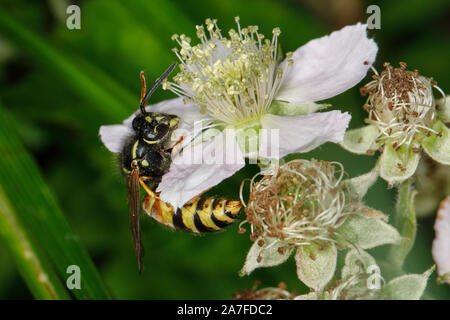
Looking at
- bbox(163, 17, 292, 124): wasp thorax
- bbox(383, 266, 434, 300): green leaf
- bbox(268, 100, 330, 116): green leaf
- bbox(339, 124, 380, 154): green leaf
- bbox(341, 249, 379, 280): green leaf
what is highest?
bbox(163, 17, 292, 124): wasp thorax

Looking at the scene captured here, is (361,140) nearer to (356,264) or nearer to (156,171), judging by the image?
(356,264)

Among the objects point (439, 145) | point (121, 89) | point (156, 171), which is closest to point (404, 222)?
point (439, 145)

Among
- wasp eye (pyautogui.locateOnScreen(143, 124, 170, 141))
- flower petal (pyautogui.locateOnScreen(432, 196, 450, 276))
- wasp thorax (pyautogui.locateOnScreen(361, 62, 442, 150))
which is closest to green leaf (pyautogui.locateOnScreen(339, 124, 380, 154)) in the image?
wasp thorax (pyautogui.locateOnScreen(361, 62, 442, 150))

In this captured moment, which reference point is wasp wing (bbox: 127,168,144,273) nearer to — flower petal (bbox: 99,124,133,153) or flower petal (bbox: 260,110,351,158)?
flower petal (bbox: 99,124,133,153)
